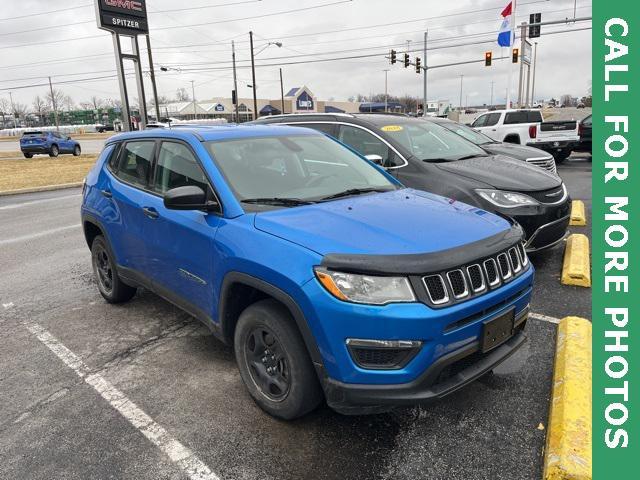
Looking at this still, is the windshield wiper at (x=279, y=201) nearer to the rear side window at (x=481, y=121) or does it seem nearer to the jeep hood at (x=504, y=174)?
the jeep hood at (x=504, y=174)

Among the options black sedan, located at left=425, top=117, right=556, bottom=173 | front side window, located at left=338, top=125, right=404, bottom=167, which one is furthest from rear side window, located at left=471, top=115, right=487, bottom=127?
front side window, located at left=338, top=125, right=404, bottom=167

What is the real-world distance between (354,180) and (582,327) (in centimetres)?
207

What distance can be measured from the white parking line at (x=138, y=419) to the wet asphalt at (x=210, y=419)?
0.04 meters

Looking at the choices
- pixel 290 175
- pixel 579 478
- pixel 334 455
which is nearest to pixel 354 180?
pixel 290 175

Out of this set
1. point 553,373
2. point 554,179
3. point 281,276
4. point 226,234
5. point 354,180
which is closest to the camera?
point 281,276

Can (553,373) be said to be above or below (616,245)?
below

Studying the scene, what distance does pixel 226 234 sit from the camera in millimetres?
3020

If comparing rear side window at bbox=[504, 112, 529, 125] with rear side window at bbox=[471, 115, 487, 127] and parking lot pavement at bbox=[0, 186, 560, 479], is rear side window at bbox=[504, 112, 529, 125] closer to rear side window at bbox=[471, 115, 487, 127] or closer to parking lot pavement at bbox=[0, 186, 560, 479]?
rear side window at bbox=[471, 115, 487, 127]

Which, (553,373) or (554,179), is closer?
(553,373)

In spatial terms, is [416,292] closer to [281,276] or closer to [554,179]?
[281,276]

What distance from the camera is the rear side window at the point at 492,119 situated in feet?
55.2


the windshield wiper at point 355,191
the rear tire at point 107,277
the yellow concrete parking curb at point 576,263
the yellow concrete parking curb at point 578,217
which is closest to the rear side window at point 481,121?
the yellow concrete parking curb at point 578,217

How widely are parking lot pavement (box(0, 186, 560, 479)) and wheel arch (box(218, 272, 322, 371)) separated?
536mm

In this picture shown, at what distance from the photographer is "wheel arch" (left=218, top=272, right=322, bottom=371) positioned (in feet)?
8.30
